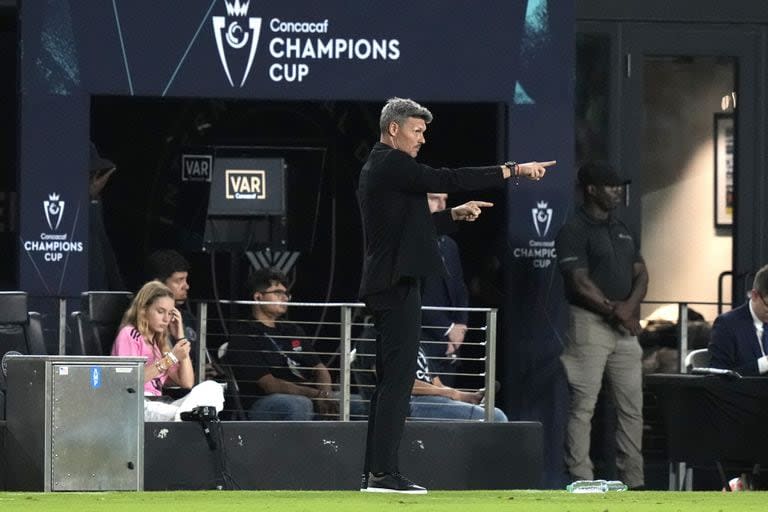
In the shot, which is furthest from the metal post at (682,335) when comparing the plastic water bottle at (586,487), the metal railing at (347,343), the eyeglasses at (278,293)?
the plastic water bottle at (586,487)

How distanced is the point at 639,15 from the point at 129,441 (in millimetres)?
4958

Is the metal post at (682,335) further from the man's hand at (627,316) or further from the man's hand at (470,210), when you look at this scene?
the man's hand at (470,210)

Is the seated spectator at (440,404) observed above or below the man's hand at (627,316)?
below

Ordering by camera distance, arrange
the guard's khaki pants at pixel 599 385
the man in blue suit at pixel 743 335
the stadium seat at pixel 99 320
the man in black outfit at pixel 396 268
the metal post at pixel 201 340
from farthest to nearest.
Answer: the guard's khaki pants at pixel 599 385
the stadium seat at pixel 99 320
the metal post at pixel 201 340
the man in blue suit at pixel 743 335
the man in black outfit at pixel 396 268

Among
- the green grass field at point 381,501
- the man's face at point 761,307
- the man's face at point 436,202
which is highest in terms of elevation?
the man's face at point 436,202

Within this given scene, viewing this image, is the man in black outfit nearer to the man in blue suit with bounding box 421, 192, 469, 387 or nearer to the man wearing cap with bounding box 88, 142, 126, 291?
the man in blue suit with bounding box 421, 192, 469, 387

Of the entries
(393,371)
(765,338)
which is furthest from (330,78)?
(393,371)

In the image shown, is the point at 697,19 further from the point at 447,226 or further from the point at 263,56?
the point at 447,226

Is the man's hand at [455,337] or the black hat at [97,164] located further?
the black hat at [97,164]

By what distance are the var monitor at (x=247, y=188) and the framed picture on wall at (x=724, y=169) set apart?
2972 mm

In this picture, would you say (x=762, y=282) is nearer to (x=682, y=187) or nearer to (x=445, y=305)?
(x=445, y=305)

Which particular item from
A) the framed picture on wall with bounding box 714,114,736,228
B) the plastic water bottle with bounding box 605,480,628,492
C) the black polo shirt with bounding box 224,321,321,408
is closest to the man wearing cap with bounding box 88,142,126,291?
the black polo shirt with bounding box 224,321,321,408

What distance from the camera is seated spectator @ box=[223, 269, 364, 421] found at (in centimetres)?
1312

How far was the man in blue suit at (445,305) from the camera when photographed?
13.7 meters
